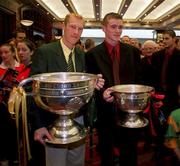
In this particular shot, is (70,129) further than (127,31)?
No

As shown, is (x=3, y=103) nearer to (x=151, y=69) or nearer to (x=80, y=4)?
(x=151, y=69)

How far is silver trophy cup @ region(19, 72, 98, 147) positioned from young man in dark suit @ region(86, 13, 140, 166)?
0.75 meters

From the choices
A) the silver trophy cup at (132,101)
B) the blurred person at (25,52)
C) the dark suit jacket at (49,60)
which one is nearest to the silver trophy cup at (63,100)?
the silver trophy cup at (132,101)

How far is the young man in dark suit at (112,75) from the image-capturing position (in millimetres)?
1935

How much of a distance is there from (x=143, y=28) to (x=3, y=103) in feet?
52.3

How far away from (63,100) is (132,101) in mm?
443

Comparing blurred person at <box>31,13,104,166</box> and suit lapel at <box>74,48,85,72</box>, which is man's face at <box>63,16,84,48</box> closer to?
blurred person at <box>31,13,104,166</box>

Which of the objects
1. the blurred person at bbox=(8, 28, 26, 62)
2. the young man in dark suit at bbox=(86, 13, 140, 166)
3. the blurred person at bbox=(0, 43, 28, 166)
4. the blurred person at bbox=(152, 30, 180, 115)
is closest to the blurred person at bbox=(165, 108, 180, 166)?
the young man in dark suit at bbox=(86, 13, 140, 166)

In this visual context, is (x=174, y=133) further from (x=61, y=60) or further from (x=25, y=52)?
(x=25, y=52)

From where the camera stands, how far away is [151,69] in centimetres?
308

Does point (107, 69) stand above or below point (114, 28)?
below

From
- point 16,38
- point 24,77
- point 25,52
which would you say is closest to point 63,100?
point 24,77

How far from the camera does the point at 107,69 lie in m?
1.96

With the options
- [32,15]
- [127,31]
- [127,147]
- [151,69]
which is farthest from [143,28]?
[127,147]
